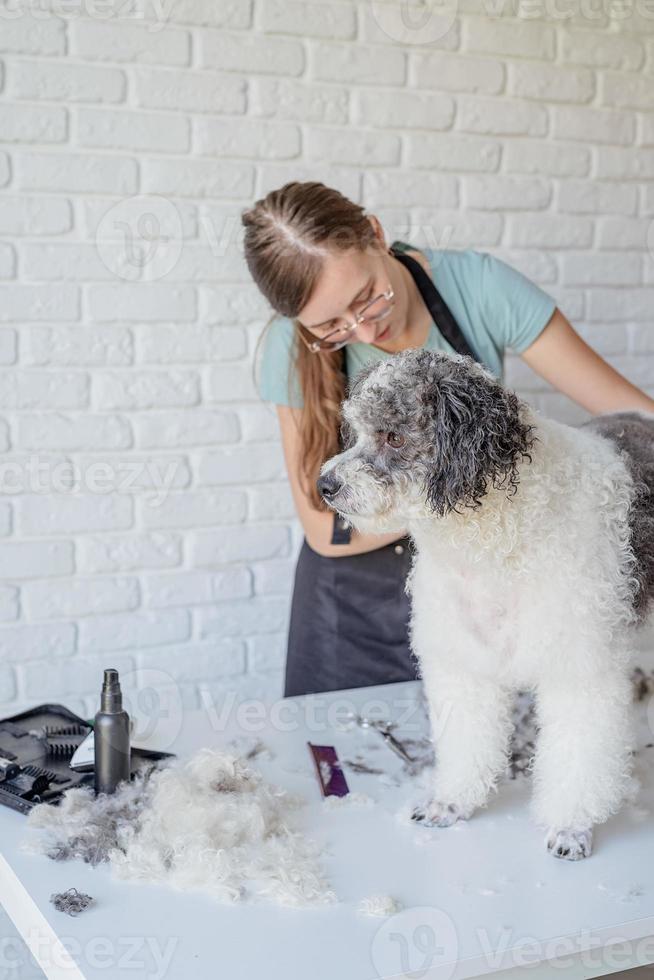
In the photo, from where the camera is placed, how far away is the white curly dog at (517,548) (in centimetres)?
141

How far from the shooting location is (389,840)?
4.99 ft

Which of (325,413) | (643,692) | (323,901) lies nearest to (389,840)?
(323,901)

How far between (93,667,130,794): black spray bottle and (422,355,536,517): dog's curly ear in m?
0.53

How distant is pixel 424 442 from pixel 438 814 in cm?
57

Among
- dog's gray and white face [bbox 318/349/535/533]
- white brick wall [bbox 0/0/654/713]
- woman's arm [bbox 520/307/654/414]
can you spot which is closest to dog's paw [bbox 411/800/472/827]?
dog's gray and white face [bbox 318/349/535/533]

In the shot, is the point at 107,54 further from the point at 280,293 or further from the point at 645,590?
the point at 645,590

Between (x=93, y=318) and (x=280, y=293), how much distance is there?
822mm

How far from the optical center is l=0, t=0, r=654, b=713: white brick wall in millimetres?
2547

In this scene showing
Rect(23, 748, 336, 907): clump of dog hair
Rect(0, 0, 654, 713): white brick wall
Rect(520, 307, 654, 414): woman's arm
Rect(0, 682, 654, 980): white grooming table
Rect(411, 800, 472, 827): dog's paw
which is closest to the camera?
Rect(0, 682, 654, 980): white grooming table

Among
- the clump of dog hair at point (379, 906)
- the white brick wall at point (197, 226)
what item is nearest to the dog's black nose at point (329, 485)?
the clump of dog hair at point (379, 906)

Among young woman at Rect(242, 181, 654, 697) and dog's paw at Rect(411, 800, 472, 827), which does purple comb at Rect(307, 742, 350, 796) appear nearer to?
dog's paw at Rect(411, 800, 472, 827)

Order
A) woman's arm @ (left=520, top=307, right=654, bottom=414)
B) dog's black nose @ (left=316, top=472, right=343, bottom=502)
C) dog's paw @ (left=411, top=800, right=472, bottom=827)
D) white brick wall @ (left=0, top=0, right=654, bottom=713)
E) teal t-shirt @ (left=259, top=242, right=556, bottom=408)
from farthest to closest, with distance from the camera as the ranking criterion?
white brick wall @ (left=0, top=0, right=654, bottom=713) < teal t-shirt @ (left=259, top=242, right=556, bottom=408) < woman's arm @ (left=520, top=307, right=654, bottom=414) < dog's paw @ (left=411, top=800, right=472, bottom=827) < dog's black nose @ (left=316, top=472, right=343, bottom=502)

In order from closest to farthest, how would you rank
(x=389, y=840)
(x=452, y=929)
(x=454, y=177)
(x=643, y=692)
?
1. (x=452, y=929)
2. (x=389, y=840)
3. (x=643, y=692)
4. (x=454, y=177)

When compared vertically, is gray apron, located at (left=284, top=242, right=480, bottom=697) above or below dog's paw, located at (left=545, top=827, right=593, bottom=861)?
below
